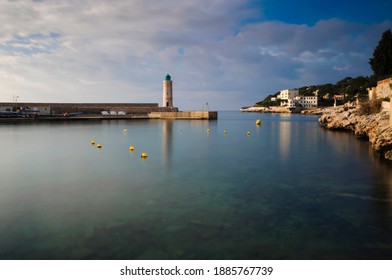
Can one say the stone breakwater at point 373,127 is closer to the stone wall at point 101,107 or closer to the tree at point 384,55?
the tree at point 384,55

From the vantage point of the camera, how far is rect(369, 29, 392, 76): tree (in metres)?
43.7

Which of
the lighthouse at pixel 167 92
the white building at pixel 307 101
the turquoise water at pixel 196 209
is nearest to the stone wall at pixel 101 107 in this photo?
the lighthouse at pixel 167 92

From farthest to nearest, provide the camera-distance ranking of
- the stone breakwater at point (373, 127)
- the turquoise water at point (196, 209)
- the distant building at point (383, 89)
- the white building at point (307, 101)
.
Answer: the white building at point (307, 101) → the distant building at point (383, 89) → the stone breakwater at point (373, 127) → the turquoise water at point (196, 209)

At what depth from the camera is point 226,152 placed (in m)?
21.5

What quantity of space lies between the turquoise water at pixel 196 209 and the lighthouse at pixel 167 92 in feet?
159

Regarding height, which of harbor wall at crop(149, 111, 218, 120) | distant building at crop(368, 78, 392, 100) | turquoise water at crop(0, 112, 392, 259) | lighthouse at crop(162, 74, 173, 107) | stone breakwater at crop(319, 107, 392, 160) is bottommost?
turquoise water at crop(0, 112, 392, 259)

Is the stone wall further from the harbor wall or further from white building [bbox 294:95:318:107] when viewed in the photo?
white building [bbox 294:95:318:107]

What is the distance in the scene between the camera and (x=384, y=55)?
4391cm

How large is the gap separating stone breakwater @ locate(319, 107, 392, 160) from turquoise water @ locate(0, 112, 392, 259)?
1.53m

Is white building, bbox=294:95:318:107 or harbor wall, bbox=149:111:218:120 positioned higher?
white building, bbox=294:95:318:107

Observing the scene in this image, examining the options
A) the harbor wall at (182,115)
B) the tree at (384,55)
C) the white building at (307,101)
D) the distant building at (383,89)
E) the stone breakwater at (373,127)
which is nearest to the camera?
the stone breakwater at (373,127)

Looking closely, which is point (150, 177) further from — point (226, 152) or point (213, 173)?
point (226, 152)

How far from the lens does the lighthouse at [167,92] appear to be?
208 ft

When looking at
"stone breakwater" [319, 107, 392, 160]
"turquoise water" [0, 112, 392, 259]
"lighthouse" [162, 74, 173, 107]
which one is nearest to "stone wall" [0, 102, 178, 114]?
"lighthouse" [162, 74, 173, 107]
